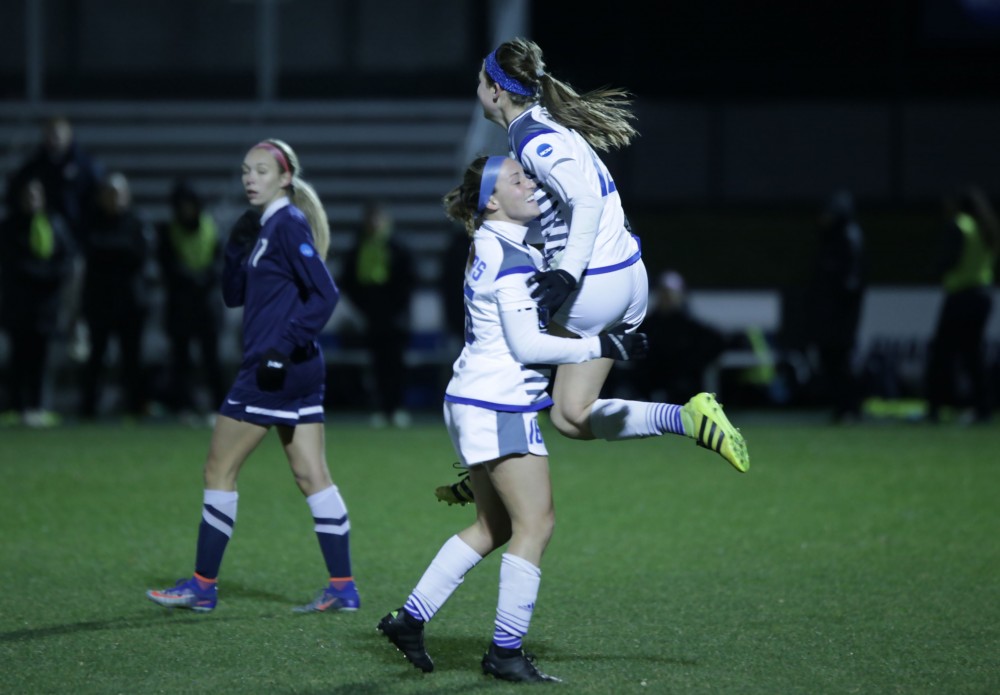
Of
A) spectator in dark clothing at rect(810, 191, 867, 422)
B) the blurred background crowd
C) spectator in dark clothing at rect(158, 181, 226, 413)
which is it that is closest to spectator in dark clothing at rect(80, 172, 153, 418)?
the blurred background crowd

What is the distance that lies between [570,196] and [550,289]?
43cm

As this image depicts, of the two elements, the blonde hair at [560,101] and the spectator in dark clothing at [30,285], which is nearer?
the blonde hair at [560,101]

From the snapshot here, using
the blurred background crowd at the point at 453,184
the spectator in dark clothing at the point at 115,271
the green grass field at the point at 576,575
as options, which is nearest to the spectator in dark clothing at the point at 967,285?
the blurred background crowd at the point at 453,184

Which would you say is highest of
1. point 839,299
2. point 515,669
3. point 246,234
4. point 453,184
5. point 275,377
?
point 246,234

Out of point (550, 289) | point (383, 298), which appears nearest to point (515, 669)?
point (550, 289)

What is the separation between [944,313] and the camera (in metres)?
14.3

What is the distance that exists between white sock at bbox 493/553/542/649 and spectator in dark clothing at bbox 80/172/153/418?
9.92 m

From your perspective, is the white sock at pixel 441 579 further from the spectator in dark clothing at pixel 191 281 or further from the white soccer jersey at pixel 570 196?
the spectator in dark clothing at pixel 191 281

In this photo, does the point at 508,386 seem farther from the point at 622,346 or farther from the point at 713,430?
the point at 713,430

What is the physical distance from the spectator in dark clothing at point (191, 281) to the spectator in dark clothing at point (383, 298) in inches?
52.2

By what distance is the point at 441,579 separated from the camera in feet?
17.0

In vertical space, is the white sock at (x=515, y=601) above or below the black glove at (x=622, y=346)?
below

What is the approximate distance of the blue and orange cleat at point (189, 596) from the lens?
617cm

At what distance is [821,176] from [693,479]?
12.9 meters
